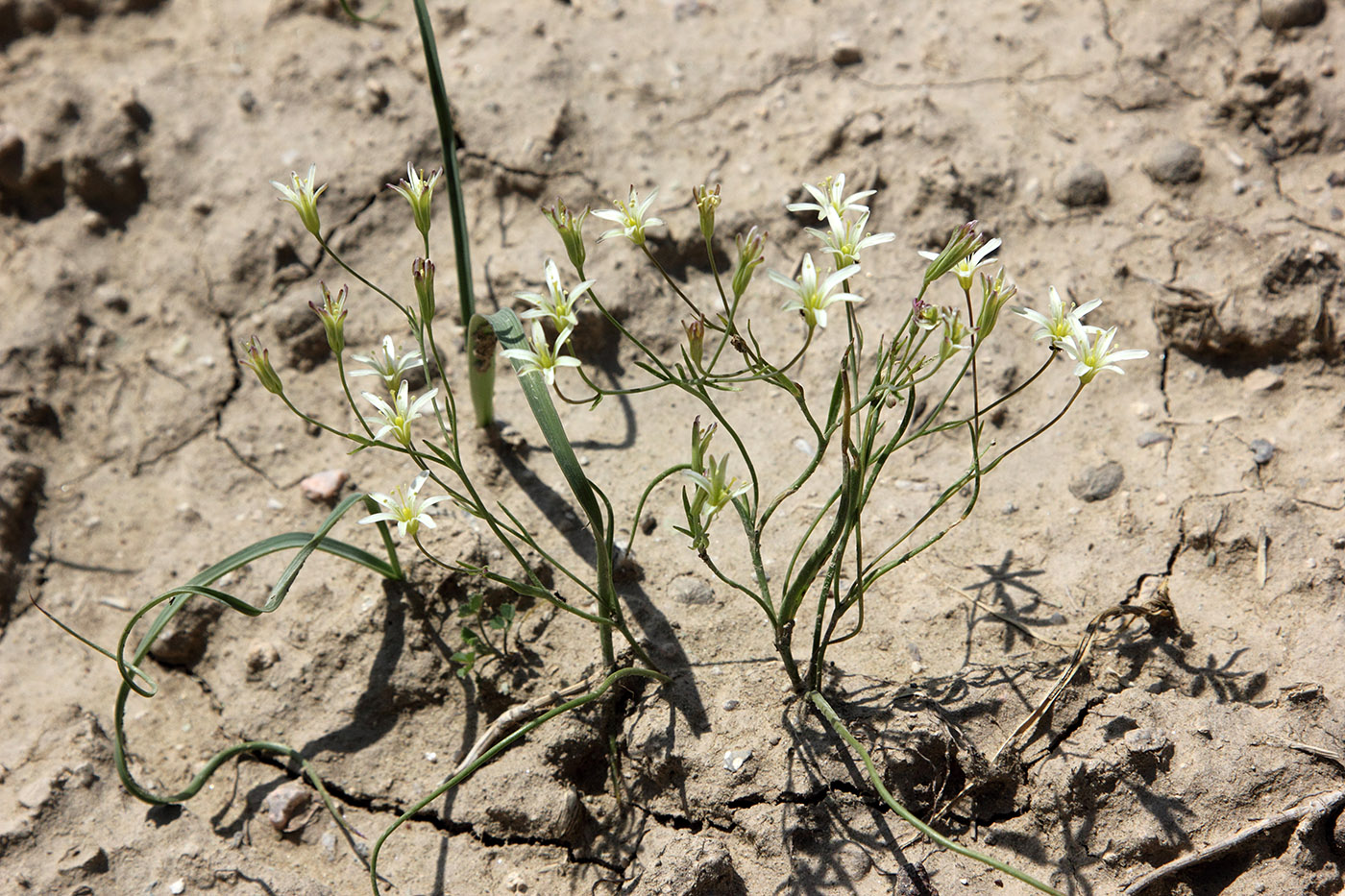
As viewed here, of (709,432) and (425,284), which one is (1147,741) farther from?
(425,284)

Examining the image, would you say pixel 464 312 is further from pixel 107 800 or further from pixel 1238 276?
pixel 1238 276

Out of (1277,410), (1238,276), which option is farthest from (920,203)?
(1277,410)

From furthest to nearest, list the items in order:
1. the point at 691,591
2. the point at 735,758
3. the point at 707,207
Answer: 1. the point at 691,591
2. the point at 735,758
3. the point at 707,207


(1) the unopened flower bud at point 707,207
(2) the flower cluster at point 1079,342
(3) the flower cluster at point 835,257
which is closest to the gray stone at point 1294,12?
(2) the flower cluster at point 1079,342

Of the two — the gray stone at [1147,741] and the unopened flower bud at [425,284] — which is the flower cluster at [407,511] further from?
the gray stone at [1147,741]

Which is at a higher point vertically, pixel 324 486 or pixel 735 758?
pixel 324 486

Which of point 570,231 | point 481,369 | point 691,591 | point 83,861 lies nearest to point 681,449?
point 691,591

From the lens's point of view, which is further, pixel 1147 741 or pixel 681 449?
pixel 681 449
